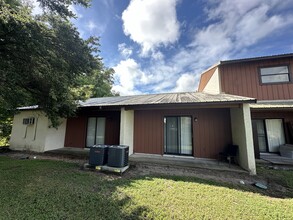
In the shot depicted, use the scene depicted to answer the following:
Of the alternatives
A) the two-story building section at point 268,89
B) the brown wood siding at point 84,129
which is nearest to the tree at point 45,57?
the brown wood siding at point 84,129

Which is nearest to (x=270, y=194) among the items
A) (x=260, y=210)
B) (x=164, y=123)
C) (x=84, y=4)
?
(x=260, y=210)

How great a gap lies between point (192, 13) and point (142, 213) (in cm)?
963

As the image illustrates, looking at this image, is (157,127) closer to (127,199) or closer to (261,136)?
(127,199)

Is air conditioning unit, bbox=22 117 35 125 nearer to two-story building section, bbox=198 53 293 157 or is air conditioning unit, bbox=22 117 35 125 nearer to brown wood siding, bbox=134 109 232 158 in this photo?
brown wood siding, bbox=134 109 232 158

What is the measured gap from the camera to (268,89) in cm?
783

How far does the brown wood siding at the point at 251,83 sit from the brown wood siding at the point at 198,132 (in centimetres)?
281

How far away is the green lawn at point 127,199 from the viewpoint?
2.63 m

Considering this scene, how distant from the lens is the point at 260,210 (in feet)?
9.23

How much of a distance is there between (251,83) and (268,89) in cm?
94

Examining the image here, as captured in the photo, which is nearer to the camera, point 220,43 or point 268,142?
point 268,142

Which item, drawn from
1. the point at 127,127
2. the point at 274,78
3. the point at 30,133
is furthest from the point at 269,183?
the point at 30,133

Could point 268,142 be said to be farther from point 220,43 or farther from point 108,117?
point 108,117

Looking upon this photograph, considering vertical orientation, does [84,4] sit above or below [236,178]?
above

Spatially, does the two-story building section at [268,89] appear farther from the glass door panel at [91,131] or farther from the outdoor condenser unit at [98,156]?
the glass door panel at [91,131]
